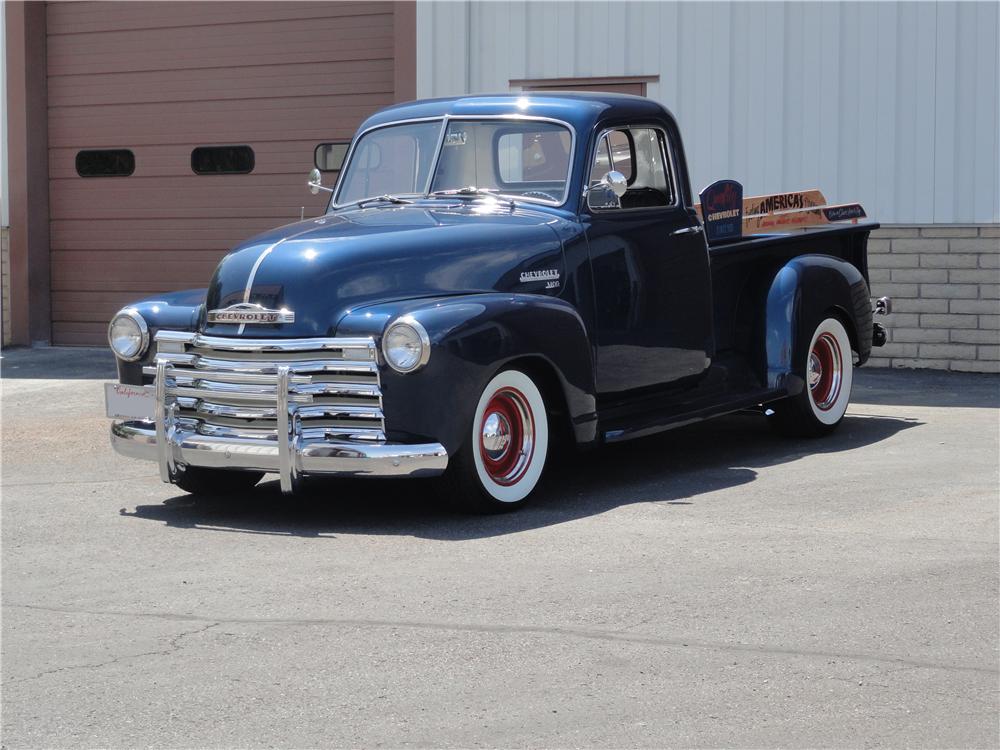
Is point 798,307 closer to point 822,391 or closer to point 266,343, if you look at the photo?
point 822,391

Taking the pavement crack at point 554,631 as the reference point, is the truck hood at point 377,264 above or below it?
above

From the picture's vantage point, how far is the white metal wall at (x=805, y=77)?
38.4ft

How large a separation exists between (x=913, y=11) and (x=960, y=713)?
9059mm

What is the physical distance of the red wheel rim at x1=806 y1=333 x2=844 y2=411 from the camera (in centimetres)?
875

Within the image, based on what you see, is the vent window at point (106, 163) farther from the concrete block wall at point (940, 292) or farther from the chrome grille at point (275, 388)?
the chrome grille at point (275, 388)

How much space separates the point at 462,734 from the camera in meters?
3.69

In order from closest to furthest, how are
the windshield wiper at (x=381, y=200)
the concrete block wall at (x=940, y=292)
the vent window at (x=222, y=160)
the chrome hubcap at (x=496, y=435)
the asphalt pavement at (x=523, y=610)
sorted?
the asphalt pavement at (x=523, y=610) → the chrome hubcap at (x=496, y=435) → the windshield wiper at (x=381, y=200) → the concrete block wall at (x=940, y=292) → the vent window at (x=222, y=160)

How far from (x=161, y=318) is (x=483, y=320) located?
1662mm

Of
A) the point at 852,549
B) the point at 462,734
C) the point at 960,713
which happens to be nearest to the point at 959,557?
the point at 852,549

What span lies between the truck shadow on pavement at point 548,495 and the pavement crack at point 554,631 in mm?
1313

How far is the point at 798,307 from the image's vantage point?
27.3 ft

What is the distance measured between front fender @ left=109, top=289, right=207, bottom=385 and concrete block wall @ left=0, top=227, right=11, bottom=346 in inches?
303

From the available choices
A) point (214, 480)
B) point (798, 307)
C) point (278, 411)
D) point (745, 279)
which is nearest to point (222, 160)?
point (745, 279)

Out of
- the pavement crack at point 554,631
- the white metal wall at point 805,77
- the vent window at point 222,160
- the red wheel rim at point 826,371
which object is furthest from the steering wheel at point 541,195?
the vent window at point 222,160
